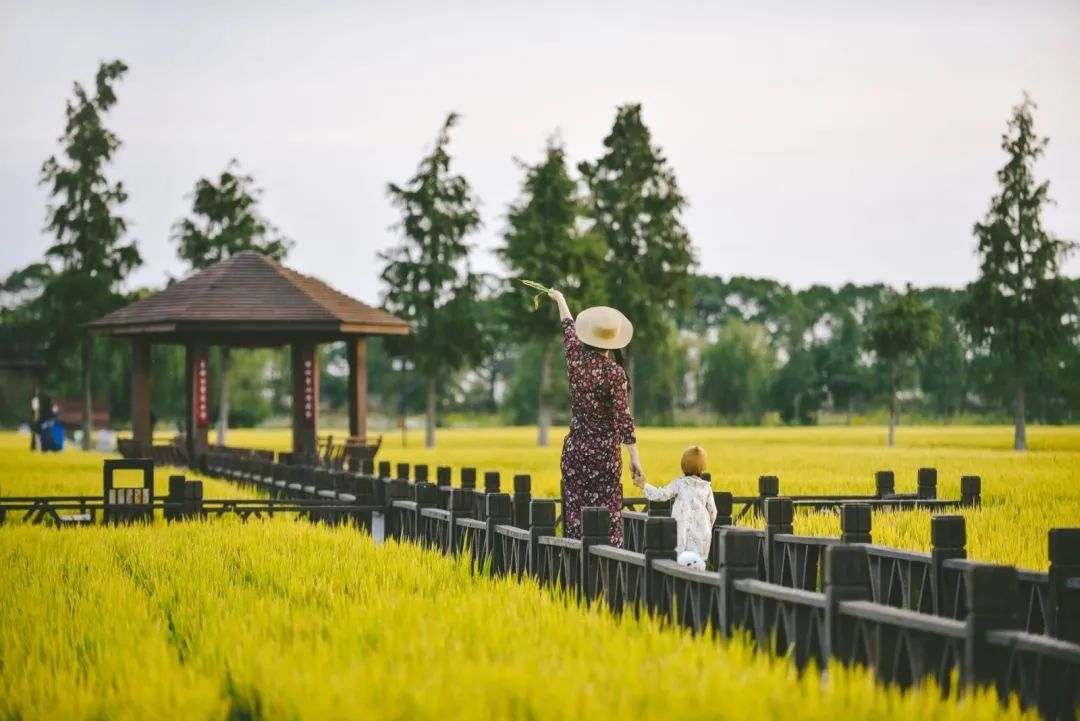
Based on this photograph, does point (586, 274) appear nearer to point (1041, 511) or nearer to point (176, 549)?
point (1041, 511)

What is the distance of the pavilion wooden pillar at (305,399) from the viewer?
33688 mm

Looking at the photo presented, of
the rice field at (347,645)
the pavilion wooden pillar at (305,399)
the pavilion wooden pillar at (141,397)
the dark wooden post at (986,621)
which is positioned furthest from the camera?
the pavilion wooden pillar at (141,397)

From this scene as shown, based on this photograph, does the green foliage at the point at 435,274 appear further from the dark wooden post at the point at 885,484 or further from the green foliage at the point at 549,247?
the dark wooden post at the point at 885,484

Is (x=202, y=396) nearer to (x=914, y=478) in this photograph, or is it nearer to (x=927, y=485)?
(x=914, y=478)

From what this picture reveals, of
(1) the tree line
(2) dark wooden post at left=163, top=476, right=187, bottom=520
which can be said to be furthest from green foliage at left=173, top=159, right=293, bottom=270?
(2) dark wooden post at left=163, top=476, right=187, bottom=520

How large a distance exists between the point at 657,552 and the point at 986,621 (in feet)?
9.45

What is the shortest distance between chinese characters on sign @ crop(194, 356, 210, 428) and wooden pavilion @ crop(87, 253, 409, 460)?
0.02m

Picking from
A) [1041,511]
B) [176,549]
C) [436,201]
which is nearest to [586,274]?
[436,201]

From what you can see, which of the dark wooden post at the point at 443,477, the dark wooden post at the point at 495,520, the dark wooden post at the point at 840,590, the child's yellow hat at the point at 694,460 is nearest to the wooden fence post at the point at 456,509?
the dark wooden post at the point at 495,520

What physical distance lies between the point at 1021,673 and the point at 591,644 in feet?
6.92

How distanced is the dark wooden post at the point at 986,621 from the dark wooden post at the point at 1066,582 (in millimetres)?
1995

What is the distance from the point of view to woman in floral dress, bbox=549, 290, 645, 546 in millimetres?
11453

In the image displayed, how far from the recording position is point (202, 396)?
34.0 metres

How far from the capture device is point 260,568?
12.0m
